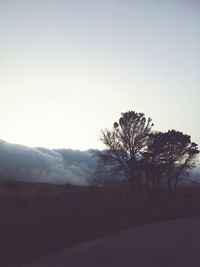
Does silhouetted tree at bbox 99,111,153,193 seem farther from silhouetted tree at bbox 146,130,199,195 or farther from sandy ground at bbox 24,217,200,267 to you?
sandy ground at bbox 24,217,200,267

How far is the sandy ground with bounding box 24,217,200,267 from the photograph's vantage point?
1110 centimetres

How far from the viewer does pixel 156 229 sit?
1956 centimetres

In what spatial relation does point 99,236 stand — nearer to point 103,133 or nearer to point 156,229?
point 156,229

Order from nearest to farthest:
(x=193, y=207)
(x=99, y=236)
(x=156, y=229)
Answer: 1. (x=99, y=236)
2. (x=156, y=229)
3. (x=193, y=207)

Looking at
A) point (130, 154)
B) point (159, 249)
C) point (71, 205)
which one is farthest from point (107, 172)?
point (159, 249)

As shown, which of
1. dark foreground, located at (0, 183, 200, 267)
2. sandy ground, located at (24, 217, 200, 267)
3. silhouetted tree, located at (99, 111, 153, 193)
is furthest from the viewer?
silhouetted tree, located at (99, 111, 153, 193)

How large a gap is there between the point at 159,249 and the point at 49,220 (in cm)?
607

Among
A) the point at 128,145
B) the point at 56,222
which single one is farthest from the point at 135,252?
the point at 128,145

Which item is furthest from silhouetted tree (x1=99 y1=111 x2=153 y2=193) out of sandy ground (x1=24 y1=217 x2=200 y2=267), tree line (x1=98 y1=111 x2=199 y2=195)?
sandy ground (x1=24 y1=217 x2=200 y2=267)

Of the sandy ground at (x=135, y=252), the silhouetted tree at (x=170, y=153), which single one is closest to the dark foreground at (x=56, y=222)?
the sandy ground at (x=135, y=252)

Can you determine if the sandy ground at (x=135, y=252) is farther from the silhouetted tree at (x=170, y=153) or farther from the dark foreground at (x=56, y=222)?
the silhouetted tree at (x=170, y=153)

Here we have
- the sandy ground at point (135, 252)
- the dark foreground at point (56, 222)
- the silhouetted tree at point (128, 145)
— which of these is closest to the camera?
the sandy ground at point (135, 252)

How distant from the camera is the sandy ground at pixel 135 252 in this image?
1110cm

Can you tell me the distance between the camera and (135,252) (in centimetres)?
1286
